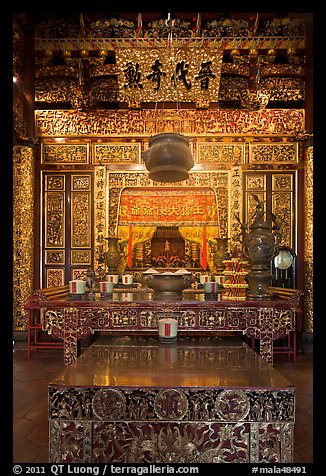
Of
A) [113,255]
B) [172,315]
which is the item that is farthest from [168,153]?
[113,255]

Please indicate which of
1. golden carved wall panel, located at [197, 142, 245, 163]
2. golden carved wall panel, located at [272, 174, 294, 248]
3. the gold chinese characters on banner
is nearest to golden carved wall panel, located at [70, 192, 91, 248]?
the gold chinese characters on banner

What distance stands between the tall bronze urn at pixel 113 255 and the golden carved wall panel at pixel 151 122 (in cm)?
159

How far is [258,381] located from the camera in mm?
1523

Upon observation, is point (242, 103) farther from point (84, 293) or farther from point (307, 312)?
point (84, 293)

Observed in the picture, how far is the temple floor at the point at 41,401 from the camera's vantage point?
2148 mm

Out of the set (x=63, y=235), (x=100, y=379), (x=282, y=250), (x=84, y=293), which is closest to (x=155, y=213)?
(x=63, y=235)

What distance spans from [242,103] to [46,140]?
299cm

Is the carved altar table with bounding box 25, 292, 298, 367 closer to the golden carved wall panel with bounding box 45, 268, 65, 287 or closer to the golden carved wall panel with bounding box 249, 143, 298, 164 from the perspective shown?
the golden carved wall panel with bounding box 45, 268, 65, 287

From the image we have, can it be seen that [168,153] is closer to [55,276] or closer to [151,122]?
[151,122]

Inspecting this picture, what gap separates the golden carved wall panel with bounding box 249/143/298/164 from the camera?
5.35 metres

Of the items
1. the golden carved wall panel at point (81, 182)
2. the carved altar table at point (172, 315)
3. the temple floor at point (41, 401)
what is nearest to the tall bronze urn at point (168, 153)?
the carved altar table at point (172, 315)

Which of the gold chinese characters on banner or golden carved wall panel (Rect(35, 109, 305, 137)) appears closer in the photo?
the gold chinese characters on banner

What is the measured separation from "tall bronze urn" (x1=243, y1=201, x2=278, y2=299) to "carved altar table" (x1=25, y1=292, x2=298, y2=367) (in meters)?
0.18

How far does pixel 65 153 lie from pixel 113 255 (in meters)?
1.68
